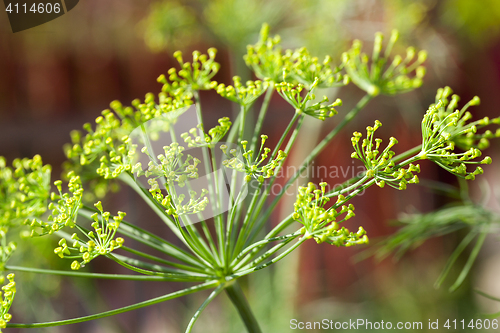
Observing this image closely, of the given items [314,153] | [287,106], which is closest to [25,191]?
[314,153]

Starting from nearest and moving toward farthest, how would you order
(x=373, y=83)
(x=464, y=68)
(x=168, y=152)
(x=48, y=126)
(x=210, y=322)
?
(x=168, y=152) → (x=373, y=83) → (x=210, y=322) → (x=48, y=126) → (x=464, y=68)

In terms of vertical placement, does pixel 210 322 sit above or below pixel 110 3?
below

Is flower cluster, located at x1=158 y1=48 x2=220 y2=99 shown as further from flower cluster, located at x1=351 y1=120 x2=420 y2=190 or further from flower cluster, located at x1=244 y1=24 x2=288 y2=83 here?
flower cluster, located at x1=351 y1=120 x2=420 y2=190

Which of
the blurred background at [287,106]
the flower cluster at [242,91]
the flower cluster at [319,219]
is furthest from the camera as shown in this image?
the blurred background at [287,106]

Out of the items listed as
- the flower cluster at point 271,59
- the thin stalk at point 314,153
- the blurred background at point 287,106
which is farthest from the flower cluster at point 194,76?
the blurred background at point 287,106

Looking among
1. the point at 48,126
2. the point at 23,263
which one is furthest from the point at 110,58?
the point at 23,263

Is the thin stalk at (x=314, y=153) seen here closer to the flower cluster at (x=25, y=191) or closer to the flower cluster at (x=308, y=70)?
the flower cluster at (x=308, y=70)

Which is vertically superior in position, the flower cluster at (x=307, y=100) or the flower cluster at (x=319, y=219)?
the flower cluster at (x=307, y=100)

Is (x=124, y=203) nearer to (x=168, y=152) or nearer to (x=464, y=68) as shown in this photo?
(x=168, y=152)

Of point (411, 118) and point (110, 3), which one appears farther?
point (411, 118)

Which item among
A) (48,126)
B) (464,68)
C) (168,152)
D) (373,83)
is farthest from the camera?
(464,68)
